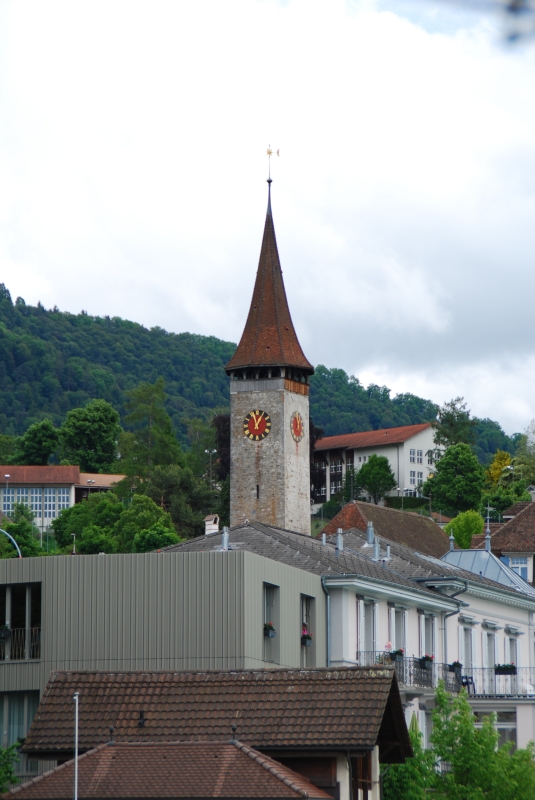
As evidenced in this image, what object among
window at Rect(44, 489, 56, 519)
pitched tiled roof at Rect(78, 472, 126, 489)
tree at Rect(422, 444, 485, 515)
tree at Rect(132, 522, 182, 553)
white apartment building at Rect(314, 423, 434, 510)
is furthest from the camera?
white apartment building at Rect(314, 423, 434, 510)

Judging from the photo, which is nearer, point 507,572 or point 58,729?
point 58,729

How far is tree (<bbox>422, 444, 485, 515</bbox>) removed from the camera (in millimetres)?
144000

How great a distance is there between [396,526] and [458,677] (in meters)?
39.9

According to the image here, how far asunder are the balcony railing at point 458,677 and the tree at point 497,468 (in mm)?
94975

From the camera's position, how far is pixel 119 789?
27.9 meters

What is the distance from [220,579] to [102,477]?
421ft

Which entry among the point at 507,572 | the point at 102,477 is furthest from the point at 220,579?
the point at 102,477

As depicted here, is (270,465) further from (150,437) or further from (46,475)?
(46,475)

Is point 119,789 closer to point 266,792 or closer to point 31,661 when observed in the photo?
point 266,792

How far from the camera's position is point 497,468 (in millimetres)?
153375

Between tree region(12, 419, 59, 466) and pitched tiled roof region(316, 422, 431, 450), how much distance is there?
28.3 meters

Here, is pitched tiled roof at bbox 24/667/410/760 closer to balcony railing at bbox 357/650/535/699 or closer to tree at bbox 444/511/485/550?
balcony railing at bbox 357/650/535/699

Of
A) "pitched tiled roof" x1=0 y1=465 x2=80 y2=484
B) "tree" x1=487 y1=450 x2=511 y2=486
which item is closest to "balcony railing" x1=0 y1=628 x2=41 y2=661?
"tree" x1=487 y1=450 x2=511 y2=486

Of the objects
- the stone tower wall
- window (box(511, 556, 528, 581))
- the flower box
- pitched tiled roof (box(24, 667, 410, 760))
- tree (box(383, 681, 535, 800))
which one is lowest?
tree (box(383, 681, 535, 800))
